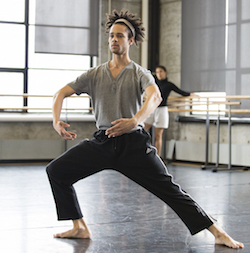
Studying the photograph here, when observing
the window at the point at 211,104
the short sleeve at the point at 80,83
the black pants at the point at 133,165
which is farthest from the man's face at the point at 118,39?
the window at the point at 211,104

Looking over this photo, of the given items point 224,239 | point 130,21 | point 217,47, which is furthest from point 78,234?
point 217,47

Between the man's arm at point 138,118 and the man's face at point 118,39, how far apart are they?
12.2 inches

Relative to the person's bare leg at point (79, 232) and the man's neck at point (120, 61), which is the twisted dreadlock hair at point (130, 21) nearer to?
the man's neck at point (120, 61)

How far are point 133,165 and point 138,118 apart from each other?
363mm

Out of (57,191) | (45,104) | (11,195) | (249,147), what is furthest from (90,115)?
(57,191)

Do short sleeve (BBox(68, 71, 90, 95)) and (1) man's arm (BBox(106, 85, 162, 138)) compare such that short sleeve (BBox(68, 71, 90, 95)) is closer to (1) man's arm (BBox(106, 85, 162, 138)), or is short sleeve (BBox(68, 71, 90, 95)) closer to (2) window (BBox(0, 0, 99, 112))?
(1) man's arm (BBox(106, 85, 162, 138))

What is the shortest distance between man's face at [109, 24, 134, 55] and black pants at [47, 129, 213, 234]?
18.7 inches

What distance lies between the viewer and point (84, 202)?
3.79 m

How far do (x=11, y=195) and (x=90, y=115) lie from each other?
10.5 feet

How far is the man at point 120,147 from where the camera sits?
2.43m

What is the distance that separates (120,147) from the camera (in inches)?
96.3

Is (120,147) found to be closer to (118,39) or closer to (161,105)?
(118,39)

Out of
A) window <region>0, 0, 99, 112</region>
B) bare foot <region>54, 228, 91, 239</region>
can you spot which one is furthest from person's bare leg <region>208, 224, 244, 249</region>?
window <region>0, 0, 99, 112</region>

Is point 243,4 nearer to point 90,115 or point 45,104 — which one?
point 90,115
